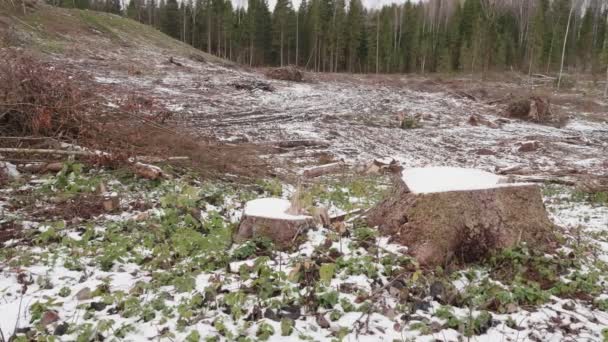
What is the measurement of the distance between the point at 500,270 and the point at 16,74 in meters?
7.34

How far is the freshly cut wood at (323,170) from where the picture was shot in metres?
8.95

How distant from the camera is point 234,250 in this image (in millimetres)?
4078

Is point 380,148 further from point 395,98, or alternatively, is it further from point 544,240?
point 395,98

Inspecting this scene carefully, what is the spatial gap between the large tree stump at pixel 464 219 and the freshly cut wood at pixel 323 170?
4.63 metres

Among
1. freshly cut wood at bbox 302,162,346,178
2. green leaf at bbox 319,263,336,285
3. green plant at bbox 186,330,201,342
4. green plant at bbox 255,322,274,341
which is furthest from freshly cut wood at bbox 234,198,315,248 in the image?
freshly cut wood at bbox 302,162,346,178

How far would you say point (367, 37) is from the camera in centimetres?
4694

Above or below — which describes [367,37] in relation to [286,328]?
above

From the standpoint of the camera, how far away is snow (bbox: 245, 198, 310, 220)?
14.1 ft

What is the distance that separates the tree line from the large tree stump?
42029 millimetres

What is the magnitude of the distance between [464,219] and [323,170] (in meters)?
5.48

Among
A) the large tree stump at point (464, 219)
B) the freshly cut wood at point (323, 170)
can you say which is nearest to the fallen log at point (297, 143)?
the freshly cut wood at point (323, 170)

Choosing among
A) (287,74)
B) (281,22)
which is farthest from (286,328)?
(281,22)

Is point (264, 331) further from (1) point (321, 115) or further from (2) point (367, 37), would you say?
(2) point (367, 37)

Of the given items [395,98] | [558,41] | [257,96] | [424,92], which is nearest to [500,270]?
[257,96]
